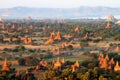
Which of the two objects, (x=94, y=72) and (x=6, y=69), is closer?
(x=94, y=72)

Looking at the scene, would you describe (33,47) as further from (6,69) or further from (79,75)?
(79,75)

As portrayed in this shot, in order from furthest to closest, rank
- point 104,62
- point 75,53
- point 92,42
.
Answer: point 92,42 < point 75,53 < point 104,62

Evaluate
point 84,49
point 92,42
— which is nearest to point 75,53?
point 84,49

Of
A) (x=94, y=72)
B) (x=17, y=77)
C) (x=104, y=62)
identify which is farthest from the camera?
(x=104, y=62)

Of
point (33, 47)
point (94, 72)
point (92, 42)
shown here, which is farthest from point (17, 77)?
point (92, 42)

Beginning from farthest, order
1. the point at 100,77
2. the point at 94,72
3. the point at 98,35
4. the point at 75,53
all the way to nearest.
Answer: the point at 98,35 → the point at 75,53 → the point at 94,72 → the point at 100,77

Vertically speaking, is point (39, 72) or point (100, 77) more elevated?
point (100, 77)

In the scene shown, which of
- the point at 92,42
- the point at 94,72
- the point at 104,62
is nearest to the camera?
the point at 94,72

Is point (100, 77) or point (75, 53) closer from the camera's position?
point (100, 77)

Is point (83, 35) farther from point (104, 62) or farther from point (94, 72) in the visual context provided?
point (94, 72)
